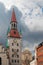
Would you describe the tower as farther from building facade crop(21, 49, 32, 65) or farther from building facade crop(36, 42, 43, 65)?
building facade crop(36, 42, 43, 65)

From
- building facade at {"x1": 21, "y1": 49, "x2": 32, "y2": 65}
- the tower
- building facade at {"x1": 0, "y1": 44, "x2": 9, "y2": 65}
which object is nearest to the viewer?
building facade at {"x1": 0, "y1": 44, "x2": 9, "y2": 65}

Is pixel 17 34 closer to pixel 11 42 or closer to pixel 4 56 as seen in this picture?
pixel 11 42

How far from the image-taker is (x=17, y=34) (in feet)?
312

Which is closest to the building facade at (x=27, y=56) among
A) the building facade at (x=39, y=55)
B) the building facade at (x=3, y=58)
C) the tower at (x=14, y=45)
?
the tower at (x=14, y=45)

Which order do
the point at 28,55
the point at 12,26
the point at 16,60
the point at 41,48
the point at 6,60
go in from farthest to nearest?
the point at 28,55, the point at 12,26, the point at 16,60, the point at 6,60, the point at 41,48

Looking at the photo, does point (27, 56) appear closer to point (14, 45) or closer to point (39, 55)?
point (14, 45)

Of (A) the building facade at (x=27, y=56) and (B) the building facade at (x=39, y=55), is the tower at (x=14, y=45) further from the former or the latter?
(B) the building facade at (x=39, y=55)

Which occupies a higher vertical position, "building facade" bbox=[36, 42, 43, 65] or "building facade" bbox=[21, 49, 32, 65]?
"building facade" bbox=[36, 42, 43, 65]

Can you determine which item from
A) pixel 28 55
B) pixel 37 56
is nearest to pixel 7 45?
pixel 28 55

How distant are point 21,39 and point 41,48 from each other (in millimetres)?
32010

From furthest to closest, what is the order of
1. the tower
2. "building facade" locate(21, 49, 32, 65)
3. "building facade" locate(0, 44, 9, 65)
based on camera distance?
"building facade" locate(21, 49, 32, 65) → the tower → "building facade" locate(0, 44, 9, 65)

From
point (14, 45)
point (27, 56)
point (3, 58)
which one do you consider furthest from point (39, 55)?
point (27, 56)

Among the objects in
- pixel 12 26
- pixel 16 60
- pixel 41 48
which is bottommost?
pixel 16 60

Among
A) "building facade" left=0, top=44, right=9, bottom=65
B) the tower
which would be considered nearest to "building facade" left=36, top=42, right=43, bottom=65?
"building facade" left=0, top=44, right=9, bottom=65
